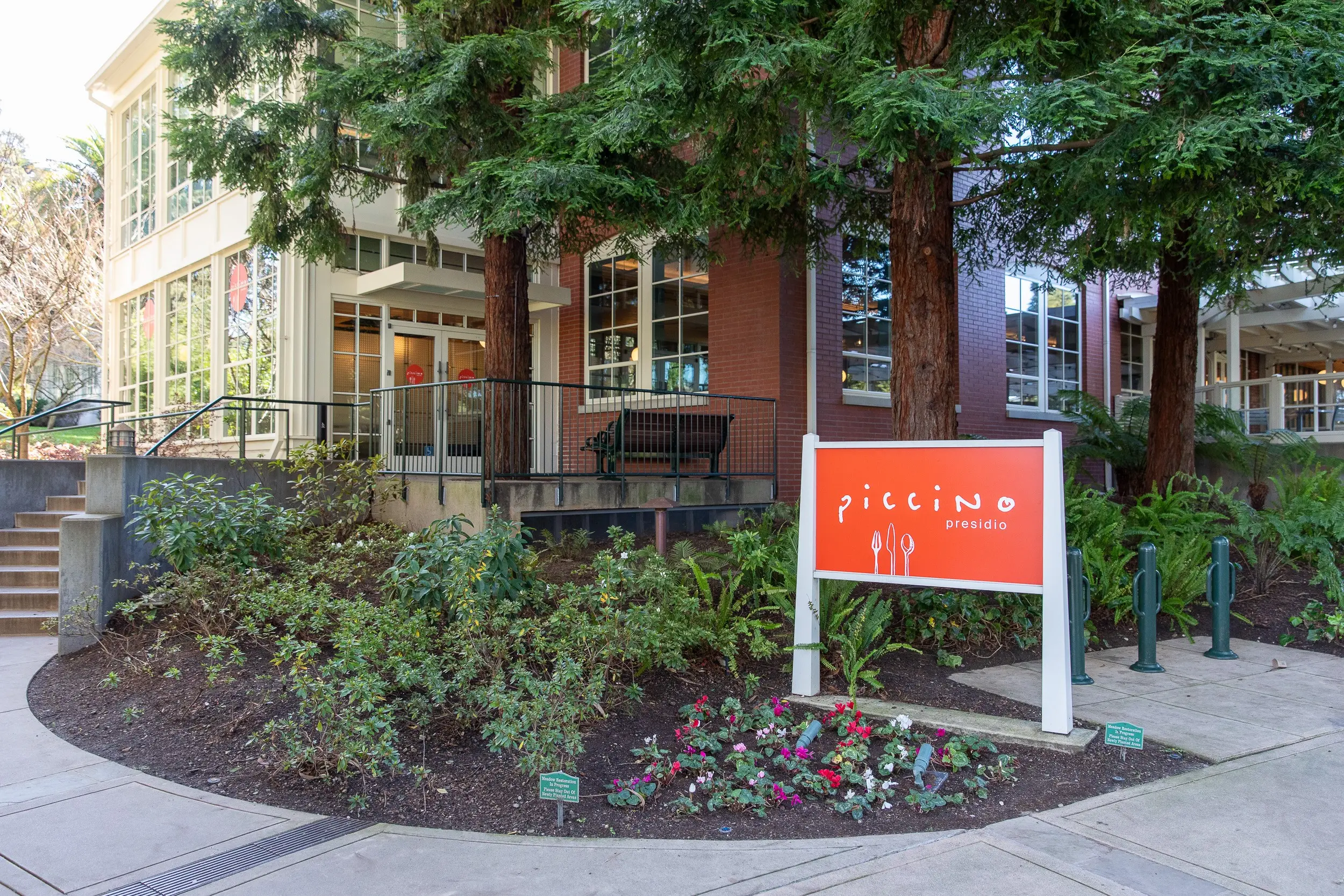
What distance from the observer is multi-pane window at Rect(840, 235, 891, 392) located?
508 inches

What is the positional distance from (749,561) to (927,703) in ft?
5.66

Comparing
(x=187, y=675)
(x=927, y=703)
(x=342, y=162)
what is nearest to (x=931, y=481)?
(x=927, y=703)

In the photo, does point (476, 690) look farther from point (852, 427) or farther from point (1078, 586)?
point (852, 427)

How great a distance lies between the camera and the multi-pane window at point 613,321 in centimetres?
1438

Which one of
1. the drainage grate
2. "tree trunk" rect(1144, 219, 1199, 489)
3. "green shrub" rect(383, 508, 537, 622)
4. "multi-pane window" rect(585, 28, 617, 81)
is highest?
"multi-pane window" rect(585, 28, 617, 81)

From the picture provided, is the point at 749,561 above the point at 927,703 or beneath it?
above

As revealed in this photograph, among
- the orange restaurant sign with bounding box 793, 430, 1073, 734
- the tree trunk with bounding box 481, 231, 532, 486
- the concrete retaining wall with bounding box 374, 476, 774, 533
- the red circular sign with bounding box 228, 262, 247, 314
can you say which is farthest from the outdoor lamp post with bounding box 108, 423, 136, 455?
the red circular sign with bounding box 228, 262, 247, 314

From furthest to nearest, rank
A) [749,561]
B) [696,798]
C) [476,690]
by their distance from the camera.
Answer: [749,561], [476,690], [696,798]

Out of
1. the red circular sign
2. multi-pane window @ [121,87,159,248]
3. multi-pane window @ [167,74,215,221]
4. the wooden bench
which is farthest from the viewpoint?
multi-pane window @ [121,87,159,248]

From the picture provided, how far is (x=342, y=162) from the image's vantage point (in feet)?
35.6

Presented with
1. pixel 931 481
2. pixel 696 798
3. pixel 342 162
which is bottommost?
pixel 696 798

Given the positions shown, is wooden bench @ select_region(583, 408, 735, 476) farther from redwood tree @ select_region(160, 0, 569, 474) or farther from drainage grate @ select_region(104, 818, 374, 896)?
drainage grate @ select_region(104, 818, 374, 896)

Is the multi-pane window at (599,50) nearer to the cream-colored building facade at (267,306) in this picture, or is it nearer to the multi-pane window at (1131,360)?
the cream-colored building facade at (267,306)

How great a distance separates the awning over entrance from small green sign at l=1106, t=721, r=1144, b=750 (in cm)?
941
